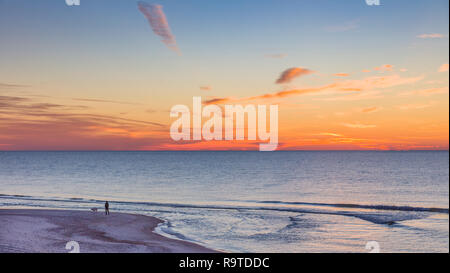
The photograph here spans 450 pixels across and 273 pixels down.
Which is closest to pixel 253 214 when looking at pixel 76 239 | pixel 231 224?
pixel 231 224

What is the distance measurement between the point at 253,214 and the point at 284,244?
13187mm

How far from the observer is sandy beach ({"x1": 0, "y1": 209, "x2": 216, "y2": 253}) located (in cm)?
2047

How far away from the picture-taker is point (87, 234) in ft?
84.1

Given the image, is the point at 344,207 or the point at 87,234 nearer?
the point at 87,234

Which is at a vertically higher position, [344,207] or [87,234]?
[87,234]

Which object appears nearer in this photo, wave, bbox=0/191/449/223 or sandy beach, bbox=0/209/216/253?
sandy beach, bbox=0/209/216/253

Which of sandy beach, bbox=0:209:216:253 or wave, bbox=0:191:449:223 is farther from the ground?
sandy beach, bbox=0:209:216:253

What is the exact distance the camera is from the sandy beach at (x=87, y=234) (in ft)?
67.2

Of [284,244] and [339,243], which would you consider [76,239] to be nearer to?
[284,244]
